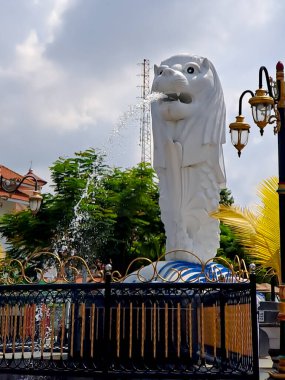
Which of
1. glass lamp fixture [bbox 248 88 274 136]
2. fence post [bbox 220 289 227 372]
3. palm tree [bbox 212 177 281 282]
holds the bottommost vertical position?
fence post [bbox 220 289 227 372]

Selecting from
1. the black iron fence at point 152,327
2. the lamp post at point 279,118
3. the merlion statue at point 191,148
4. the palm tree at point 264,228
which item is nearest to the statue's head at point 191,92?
the merlion statue at point 191,148

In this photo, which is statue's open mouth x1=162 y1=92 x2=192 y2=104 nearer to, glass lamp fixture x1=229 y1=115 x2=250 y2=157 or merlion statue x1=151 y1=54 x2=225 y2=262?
merlion statue x1=151 y1=54 x2=225 y2=262

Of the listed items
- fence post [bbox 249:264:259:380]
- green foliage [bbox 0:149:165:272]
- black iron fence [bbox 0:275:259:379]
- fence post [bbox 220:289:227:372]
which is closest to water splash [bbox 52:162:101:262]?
green foliage [bbox 0:149:165:272]

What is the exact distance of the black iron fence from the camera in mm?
6211

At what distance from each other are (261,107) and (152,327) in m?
2.90

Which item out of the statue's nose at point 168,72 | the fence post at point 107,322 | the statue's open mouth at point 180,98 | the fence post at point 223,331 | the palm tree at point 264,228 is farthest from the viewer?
the statue's open mouth at point 180,98


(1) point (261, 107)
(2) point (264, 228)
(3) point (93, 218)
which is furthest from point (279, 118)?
(3) point (93, 218)

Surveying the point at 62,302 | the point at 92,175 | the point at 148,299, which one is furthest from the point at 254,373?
the point at 92,175

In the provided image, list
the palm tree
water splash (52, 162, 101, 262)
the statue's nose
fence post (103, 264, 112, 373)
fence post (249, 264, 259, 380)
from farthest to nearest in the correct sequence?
water splash (52, 162, 101, 262) < the statue's nose < the palm tree < fence post (103, 264, 112, 373) < fence post (249, 264, 259, 380)

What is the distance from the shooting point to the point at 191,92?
11.7 m

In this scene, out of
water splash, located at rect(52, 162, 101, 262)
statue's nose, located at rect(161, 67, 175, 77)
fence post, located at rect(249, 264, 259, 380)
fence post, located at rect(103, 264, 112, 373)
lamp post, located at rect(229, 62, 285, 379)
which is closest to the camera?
fence post, located at rect(249, 264, 259, 380)

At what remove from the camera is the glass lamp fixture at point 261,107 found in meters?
7.23

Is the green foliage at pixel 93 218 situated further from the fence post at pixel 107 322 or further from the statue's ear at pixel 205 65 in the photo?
the fence post at pixel 107 322

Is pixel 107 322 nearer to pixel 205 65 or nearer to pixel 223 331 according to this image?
pixel 223 331
